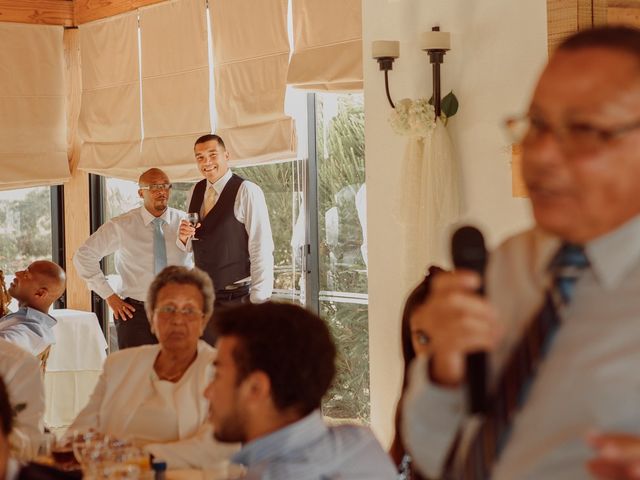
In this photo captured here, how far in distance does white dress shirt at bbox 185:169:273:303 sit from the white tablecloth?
6.57 feet

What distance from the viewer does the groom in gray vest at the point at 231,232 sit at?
589 centimetres

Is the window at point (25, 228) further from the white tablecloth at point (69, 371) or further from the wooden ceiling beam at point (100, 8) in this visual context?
the wooden ceiling beam at point (100, 8)

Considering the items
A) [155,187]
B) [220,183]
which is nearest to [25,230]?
[155,187]

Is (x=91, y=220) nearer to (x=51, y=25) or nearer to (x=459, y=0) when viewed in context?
(x=51, y=25)

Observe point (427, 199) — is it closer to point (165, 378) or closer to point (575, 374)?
point (165, 378)

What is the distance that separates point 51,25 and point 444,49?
478cm

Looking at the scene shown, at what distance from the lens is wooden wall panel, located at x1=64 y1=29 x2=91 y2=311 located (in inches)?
329

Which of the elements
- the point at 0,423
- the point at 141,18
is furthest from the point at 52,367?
the point at 0,423

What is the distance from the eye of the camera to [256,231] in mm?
5902

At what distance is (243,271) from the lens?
595 centimetres

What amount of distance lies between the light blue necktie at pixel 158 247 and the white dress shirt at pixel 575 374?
549 centimetres

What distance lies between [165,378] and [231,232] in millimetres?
2535

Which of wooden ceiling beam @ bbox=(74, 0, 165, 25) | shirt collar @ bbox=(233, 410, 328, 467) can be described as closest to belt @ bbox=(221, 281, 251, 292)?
wooden ceiling beam @ bbox=(74, 0, 165, 25)

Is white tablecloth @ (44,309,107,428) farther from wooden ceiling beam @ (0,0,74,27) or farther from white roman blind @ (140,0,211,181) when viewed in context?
wooden ceiling beam @ (0,0,74,27)
